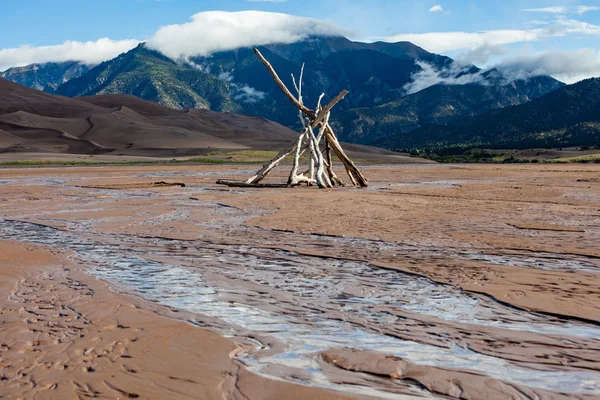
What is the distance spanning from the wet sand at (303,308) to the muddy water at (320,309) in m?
0.02

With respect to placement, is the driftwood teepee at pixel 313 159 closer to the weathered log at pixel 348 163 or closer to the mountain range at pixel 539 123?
the weathered log at pixel 348 163

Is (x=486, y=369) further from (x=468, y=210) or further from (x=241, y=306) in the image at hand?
(x=468, y=210)

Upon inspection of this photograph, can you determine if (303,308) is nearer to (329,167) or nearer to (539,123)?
(329,167)

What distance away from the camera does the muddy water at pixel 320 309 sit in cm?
455

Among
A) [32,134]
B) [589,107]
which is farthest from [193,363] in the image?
[589,107]

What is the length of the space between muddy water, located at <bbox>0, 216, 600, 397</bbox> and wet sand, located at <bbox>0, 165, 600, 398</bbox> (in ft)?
0.07

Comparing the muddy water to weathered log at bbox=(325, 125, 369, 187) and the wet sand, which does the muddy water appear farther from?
weathered log at bbox=(325, 125, 369, 187)

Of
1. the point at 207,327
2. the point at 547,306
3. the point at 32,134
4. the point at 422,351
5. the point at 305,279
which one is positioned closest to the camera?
the point at 422,351

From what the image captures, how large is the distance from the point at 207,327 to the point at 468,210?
10426mm

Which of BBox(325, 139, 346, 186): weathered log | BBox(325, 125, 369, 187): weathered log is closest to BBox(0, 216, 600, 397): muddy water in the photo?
BBox(325, 125, 369, 187): weathered log

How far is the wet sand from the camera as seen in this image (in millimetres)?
4258

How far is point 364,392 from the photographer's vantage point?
4.05m

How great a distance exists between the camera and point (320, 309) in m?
6.13

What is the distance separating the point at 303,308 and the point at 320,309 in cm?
16
